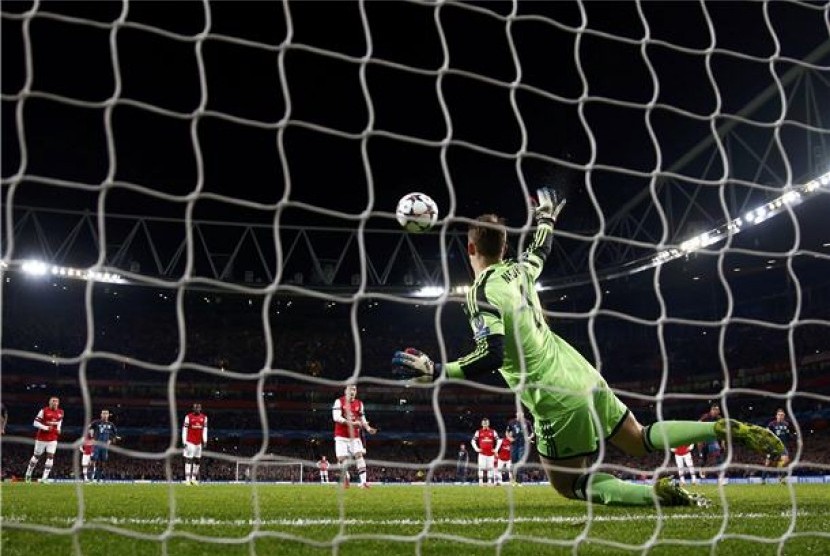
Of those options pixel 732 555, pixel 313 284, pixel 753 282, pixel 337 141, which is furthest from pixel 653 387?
pixel 732 555

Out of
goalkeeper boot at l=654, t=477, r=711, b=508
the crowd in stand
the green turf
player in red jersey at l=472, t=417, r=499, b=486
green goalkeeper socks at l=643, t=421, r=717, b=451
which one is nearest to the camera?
the green turf

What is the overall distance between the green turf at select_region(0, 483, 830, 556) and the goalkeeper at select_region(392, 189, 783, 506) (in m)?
0.33

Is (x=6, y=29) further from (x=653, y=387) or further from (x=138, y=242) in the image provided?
(x=653, y=387)

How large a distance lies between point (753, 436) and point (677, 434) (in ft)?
1.39

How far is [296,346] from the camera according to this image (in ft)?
121

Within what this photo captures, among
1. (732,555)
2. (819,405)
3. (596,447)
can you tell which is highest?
(819,405)

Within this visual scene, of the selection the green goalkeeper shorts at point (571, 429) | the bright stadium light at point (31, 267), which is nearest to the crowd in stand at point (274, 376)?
the bright stadium light at point (31, 267)

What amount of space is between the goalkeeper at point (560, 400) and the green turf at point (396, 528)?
0.33 m

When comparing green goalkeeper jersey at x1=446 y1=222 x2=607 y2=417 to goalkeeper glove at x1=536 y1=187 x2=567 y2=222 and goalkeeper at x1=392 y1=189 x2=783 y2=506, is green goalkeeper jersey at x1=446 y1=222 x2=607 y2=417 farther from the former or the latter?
goalkeeper glove at x1=536 y1=187 x2=567 y2=222

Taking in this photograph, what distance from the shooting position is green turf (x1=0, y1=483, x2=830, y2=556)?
387 centimetres

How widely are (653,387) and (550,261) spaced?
8.05 m

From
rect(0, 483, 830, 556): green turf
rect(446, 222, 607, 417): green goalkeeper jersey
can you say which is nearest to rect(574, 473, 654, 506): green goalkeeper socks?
rect(0, 483, 830, 556): green turf

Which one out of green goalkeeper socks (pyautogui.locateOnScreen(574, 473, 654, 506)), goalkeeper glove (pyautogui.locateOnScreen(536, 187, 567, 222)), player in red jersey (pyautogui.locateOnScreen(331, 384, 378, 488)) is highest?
goalkeeper glove (pyautogui.locateOnScreen(536, 187, 567, 222))

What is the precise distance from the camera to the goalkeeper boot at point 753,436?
4.24 m
